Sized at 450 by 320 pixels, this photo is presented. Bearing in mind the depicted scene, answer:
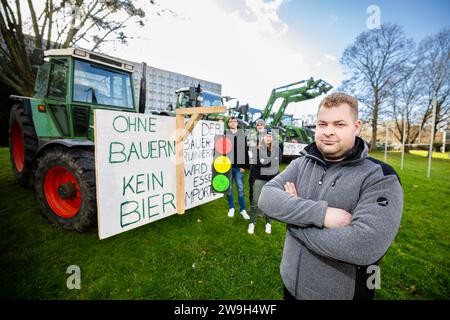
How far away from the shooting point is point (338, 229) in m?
1.11

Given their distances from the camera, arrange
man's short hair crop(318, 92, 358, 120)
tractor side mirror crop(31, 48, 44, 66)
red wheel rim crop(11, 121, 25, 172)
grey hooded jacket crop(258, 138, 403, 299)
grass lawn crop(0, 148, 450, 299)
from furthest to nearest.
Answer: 1. red wheel rim crop(11, 121, 25, 172)
2. tractor side mirror crop(31, 48, 44, 66)
3. grass lawn crop(0, 148, 450, 299)
4. man's short hair crop(318, 92, 358, 120)
5. grey hooded jacket crop(258, 138, 403, 299)

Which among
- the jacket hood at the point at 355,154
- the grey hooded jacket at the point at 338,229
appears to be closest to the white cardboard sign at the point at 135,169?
the grey hooded jacket at the point at 338,229

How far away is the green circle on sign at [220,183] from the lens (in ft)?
9.23

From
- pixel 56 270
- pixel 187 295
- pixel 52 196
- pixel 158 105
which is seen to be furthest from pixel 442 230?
pixel 158 105

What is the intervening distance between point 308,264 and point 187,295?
153cm

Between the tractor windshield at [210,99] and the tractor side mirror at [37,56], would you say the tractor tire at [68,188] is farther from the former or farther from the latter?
the tractor windshield at [210,99]

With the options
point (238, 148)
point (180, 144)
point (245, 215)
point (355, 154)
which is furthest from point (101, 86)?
point (355, 154)

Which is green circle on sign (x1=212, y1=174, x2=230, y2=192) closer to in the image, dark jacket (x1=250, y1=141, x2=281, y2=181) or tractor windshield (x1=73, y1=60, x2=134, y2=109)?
dark jacket (x1=250, y1=141, x2=281, y2=181)

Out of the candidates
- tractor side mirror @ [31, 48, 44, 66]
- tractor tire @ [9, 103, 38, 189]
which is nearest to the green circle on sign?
tractor side mirror @ [31, 48, 44, 66]

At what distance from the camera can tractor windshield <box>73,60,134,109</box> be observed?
385 centimetres

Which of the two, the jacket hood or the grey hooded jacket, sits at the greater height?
Result: the jacket hood

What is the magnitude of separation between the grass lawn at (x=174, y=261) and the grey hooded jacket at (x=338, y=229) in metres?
1.24

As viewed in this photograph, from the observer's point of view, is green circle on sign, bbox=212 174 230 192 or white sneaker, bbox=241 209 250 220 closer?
green circle on sign, bbox=212 174 230 192

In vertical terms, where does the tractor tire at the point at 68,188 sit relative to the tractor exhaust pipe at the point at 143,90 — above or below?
below
